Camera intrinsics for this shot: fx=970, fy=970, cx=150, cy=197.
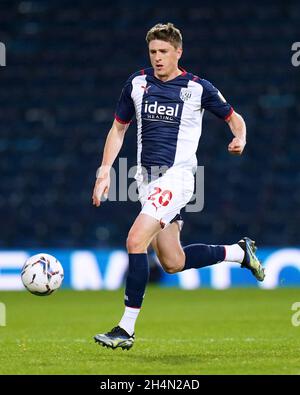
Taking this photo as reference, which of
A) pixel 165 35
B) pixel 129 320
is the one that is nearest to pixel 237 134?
pixel 165 35

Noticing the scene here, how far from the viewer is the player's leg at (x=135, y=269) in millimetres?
6359

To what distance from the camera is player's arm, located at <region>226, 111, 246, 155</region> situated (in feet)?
21.5

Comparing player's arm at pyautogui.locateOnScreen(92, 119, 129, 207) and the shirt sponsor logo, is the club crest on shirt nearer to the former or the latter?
the shirt sponsor logo

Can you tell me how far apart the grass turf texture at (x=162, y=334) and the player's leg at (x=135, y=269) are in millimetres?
189

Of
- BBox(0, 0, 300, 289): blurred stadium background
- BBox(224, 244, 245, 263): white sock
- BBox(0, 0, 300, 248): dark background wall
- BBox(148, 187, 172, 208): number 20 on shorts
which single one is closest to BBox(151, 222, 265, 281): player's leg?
BBox(224, 244, 245, 263): white sock

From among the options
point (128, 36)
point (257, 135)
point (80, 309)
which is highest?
point (128, 36)

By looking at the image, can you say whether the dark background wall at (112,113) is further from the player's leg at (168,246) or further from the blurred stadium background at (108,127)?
the player's leg at (168,246)

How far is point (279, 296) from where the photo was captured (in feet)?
44.2

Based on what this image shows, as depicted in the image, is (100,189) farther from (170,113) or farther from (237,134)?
(237,134)

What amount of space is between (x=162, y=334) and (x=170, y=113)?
235cm

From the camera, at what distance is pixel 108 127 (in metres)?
19.8
